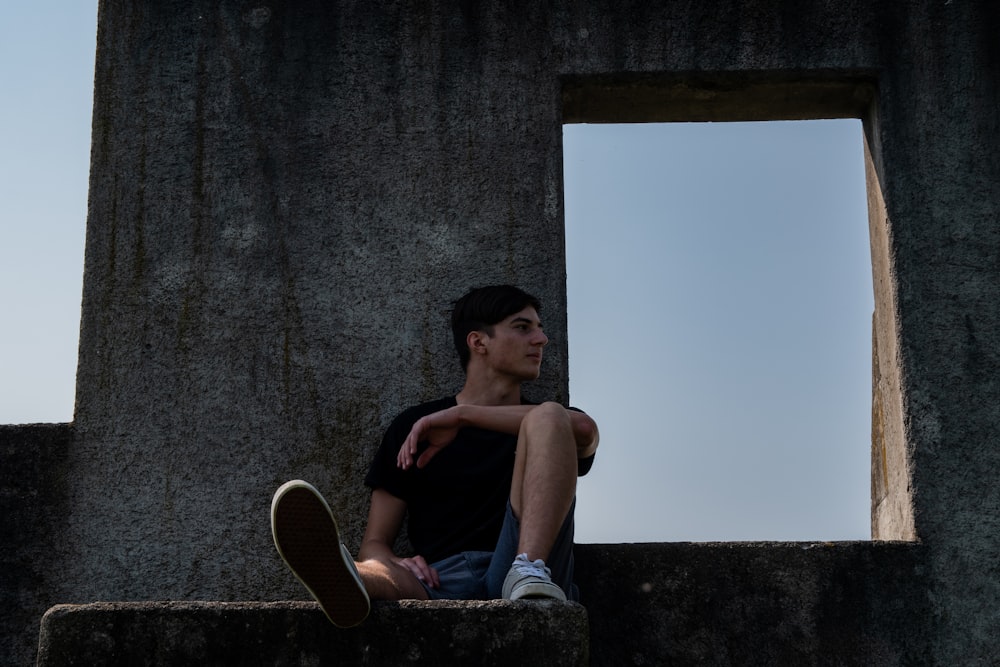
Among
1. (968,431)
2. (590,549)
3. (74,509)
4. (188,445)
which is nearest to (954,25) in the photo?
(968,431)

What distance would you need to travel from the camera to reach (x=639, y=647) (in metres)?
4.25

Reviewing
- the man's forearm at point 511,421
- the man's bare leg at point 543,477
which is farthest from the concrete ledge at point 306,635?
the man's forearm at point 511,421

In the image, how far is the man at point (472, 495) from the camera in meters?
3.32

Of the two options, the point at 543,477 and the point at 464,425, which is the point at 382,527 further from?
the point at 543,477

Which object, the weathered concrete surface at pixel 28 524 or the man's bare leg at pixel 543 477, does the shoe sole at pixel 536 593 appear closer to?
the man's bare leg at pixel 543 477

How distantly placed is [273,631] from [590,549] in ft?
4.13

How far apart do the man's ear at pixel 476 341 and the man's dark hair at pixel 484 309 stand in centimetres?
1

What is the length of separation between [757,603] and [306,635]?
5.06 ft

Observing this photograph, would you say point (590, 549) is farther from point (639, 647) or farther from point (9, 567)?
point (9, 567)

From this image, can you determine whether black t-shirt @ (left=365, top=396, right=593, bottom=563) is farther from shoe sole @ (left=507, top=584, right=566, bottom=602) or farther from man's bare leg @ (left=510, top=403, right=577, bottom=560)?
shoe sole @ (left=507, top=584, right=566, bottom=602)

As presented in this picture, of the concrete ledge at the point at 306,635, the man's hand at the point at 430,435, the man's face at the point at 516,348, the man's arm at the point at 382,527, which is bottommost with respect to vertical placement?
the concrete ledge at the point at 306,635

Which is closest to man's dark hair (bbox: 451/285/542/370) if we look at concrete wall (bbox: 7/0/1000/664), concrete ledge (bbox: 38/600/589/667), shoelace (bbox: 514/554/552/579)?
concrete wall (bbox: 7/0/1000/664)

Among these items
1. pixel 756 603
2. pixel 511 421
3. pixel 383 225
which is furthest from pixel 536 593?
pixel 383 225

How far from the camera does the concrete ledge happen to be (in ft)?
11.0
